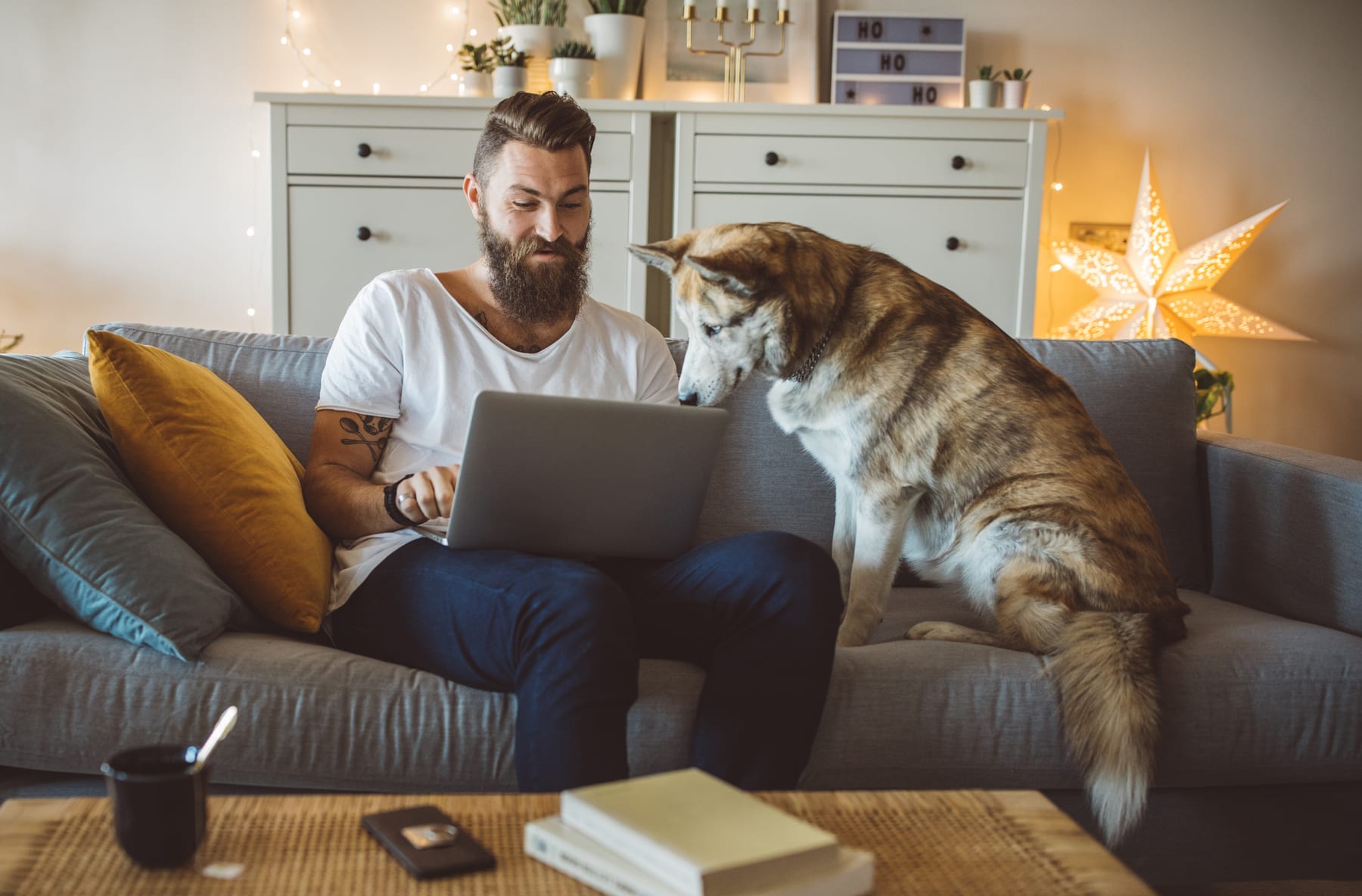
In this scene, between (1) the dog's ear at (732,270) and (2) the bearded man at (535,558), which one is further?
(1) the dog's ear at (732,270)

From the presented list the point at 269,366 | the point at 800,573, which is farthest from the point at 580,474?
the point at 269,366

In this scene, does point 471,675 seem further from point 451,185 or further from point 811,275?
point 451,185

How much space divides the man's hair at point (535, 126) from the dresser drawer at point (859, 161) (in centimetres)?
145

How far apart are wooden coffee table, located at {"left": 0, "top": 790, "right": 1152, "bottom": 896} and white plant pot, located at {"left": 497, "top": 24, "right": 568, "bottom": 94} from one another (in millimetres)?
2873

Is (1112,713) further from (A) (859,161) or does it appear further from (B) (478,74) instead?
(B) (478,74)

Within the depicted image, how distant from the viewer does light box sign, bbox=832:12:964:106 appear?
348cm

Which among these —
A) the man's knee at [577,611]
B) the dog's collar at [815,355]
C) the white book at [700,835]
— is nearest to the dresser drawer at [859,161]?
the dog's collar at [815,355]

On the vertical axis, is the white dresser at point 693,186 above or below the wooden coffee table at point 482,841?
above

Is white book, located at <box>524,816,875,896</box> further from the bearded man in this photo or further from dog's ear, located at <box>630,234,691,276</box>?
dog's ear, located at <box>630,234,691,276</box>

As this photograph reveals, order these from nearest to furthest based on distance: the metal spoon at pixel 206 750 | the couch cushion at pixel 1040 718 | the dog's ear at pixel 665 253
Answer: the metal spoon at pixel 206 750
the couch cushion at pixel 1040 718
the dog's ear at pixel 665 253

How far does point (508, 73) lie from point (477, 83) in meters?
0.11

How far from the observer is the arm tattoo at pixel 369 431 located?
5.36 ft

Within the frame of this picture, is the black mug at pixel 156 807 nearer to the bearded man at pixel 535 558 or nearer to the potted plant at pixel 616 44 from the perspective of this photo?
the bearded man at pixel 535 558

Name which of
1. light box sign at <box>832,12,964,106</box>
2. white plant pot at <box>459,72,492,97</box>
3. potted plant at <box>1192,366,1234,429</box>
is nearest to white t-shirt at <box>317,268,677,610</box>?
white plant pot at <box>459,72,492,97</box>
